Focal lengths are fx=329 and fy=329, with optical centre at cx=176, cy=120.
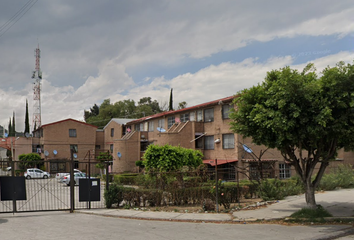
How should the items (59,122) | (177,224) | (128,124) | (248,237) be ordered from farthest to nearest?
(59,122) → (128,124) → (177,224) → (248,237)

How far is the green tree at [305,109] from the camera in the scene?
35.4 ft

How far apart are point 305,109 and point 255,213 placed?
475 centimetres

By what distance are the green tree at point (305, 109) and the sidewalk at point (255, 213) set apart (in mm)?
1390

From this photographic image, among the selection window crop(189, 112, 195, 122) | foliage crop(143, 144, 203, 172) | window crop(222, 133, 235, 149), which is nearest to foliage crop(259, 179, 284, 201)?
foliage crop(143, 144, 203, 172)

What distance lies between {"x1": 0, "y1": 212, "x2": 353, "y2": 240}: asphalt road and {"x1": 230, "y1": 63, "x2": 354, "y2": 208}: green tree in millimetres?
2613

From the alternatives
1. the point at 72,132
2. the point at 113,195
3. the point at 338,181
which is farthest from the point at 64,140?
the point at 338,181

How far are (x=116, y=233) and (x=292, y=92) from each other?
7359 millimetres

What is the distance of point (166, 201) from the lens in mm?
15938

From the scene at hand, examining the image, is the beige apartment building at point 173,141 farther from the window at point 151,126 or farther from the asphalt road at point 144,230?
the asphalt road at point 144,230

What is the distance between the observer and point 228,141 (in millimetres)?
29859

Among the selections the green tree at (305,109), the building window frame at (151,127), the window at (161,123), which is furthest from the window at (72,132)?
the green tree at (305,109)

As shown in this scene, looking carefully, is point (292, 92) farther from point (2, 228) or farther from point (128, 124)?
point (128, 124)

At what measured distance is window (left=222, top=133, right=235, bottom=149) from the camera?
29337 mm

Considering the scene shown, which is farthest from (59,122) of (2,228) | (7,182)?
(2,228)
